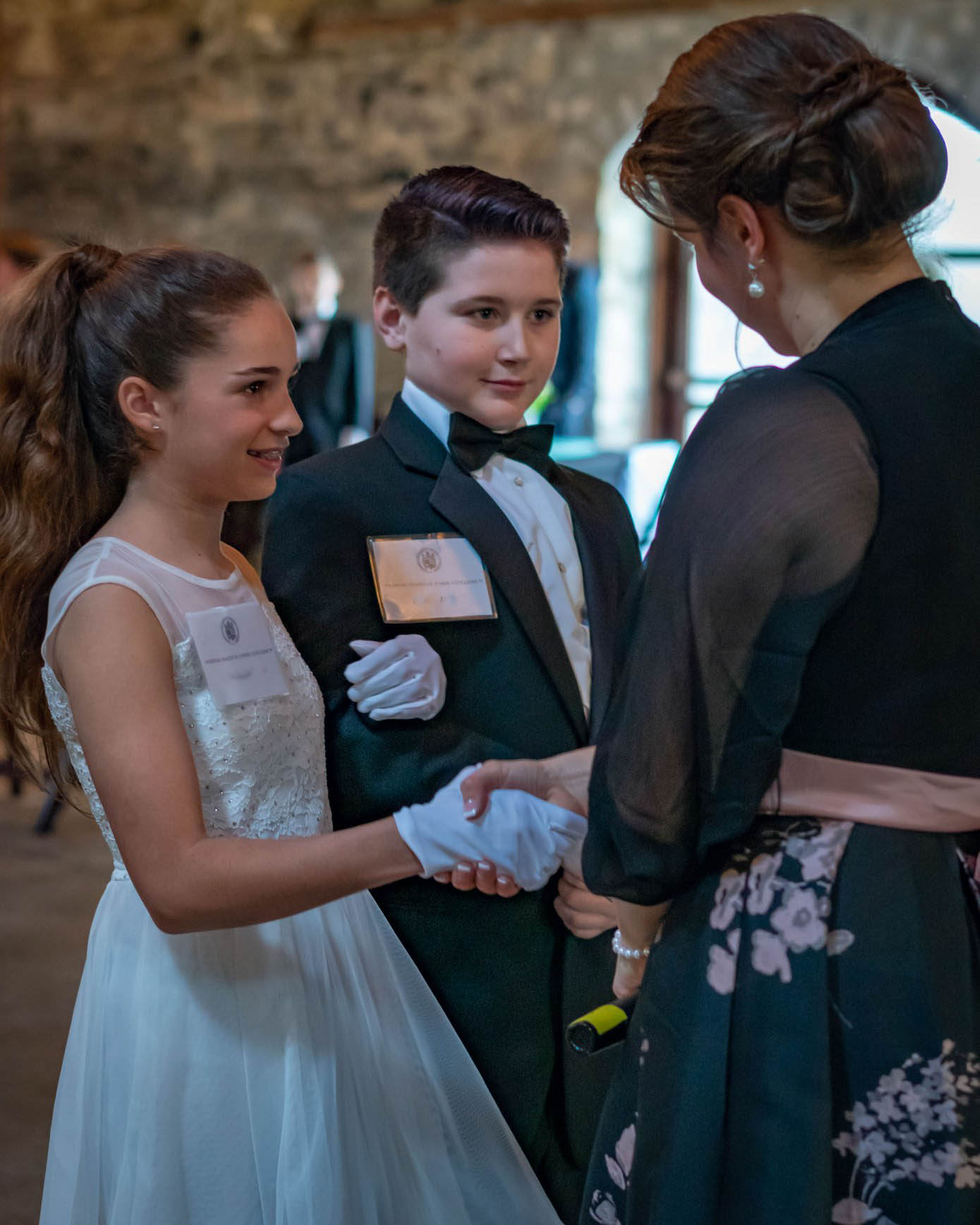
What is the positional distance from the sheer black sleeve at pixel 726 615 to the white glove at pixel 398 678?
0.39 meters

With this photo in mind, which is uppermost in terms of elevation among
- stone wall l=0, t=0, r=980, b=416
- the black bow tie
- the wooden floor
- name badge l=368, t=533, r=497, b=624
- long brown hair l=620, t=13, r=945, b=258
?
stone wall l=0, t=0, r=980, b=416

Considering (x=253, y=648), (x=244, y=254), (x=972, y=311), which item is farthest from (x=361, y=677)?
(x=244, y=254)

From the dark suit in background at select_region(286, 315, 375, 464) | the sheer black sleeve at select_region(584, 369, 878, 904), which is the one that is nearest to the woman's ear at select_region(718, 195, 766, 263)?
the sheer black sleeve at select_region(584, 369, 878, 904)

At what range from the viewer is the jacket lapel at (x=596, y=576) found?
1482 mm

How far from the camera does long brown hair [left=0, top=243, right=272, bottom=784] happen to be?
1.31 meters

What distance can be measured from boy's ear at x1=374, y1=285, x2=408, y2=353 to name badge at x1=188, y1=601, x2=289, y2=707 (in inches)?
15.3

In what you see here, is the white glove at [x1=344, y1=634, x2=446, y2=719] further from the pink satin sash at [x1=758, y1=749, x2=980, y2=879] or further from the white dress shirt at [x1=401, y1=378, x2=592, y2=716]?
the pink satin sash at [x1=758, y1=749, x2=980, y2=879]

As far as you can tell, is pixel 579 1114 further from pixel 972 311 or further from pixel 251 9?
pixel 251 9

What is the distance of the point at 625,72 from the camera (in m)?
6.90

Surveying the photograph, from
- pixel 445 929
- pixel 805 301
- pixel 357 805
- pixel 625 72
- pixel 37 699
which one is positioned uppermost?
pixel 625 72

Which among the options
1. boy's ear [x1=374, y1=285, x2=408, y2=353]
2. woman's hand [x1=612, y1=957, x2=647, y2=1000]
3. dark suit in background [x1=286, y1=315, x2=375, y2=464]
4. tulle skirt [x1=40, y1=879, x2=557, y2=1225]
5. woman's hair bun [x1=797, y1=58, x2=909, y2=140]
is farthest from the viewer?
dark suit in background [x1=286, y1=315, x2=375, y2=464]

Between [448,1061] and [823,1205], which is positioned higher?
[823,1205]

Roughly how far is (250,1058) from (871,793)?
2.31 feet

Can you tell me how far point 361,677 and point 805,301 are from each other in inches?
24.6
